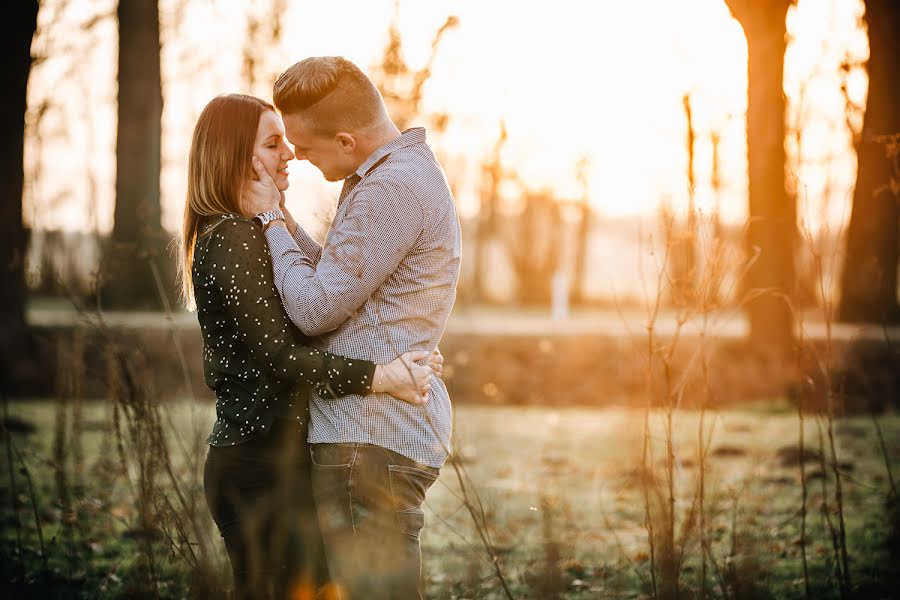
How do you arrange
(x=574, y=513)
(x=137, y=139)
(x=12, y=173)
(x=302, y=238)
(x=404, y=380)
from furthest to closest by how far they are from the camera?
(x=137, y=139), (x=12, y=173), (x=574, y=513), (x=302, y=238), (x=404, y=380)

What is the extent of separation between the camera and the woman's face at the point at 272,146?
3.06 meters

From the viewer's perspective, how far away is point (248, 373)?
2.98m

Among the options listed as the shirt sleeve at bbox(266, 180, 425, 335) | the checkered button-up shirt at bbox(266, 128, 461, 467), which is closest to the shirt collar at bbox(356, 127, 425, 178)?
the checkered button-up shirt at bbox(266, 128, 461, 467)

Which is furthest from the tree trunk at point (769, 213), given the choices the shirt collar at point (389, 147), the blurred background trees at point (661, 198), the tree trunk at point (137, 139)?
the tree trunk at point (137, 139)

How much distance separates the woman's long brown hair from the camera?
3.01m

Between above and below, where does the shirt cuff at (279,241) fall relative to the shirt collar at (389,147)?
below

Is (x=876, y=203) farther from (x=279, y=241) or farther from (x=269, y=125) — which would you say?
(x=279, y=241)

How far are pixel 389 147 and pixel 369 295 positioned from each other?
485mm

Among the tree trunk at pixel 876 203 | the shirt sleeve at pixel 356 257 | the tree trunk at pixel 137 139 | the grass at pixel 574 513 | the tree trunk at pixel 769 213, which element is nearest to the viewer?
the shirt sleeve at pixel 356 257

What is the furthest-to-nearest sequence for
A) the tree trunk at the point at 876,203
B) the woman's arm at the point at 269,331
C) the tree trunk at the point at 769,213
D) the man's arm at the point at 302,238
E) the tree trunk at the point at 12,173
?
1. the tree trunk at the point at 876,203
2. the tree trunk at the point at 12,173
3. the tree trunk at the point at 769,213
4. the man's arm at the point at 302,238
5. the woman's arm at the point at 269,331

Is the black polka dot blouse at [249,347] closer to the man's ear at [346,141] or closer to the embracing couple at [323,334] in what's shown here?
the embracing couple at [323,334]

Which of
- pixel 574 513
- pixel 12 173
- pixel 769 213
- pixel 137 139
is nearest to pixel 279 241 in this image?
pixel 574 513

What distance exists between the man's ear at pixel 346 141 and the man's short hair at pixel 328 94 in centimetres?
2

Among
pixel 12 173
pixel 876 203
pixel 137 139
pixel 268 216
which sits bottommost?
pixel 268 216
